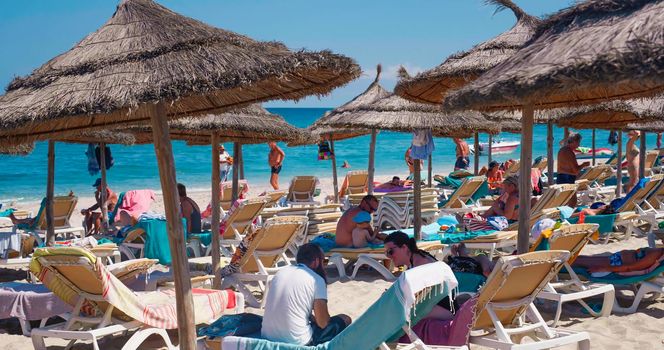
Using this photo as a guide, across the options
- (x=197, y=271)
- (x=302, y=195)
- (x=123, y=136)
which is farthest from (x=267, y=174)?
(x=197, y=271)

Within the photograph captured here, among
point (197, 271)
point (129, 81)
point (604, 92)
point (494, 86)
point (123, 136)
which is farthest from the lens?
point (123, 136)

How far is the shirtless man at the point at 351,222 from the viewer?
24.2 ft

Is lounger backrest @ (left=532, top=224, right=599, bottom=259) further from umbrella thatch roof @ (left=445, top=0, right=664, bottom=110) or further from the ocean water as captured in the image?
the ocean water

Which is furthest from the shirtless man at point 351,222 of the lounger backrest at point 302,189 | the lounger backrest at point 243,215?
the lounger backrest at point 302,189

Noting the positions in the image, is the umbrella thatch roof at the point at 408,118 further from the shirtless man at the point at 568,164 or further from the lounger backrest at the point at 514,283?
the lounger backrest at the point at 514,283

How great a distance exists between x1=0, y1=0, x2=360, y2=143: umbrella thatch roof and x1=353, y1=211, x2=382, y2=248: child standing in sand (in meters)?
3.17

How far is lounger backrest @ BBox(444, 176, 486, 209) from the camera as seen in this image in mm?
11086

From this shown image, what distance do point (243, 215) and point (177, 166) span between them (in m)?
31.2

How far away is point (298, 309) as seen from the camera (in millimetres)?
4016

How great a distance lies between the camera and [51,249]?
465 cm

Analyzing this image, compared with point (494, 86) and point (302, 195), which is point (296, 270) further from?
point (302, 195)

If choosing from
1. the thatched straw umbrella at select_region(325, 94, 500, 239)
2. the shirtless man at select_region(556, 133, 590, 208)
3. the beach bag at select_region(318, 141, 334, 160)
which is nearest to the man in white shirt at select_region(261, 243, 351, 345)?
the thatched straw umbrella at select_region(325, 94, 500, 239)

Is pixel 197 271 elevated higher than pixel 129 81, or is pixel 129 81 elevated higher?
pixel 129 81

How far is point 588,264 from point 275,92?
10.8ft
